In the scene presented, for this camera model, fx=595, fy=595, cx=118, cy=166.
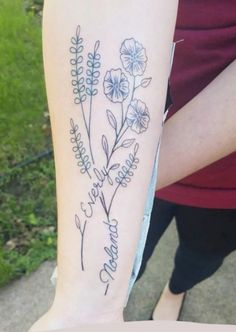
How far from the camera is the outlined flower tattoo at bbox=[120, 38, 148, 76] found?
0.84 m

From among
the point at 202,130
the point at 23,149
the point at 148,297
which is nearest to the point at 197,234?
the point at 148,297

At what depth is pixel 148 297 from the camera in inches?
81.8

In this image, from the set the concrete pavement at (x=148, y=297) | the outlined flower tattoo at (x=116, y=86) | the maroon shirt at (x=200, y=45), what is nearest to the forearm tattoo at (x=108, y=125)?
the outlined flower tattoo at (x=116, y=86)

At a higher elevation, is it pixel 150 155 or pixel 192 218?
pixel 150 155

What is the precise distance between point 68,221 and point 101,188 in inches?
2.6

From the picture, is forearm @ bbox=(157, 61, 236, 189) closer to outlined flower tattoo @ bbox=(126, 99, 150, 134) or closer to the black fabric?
outlined flower tattoo @ bbox=(126, 99, 150, 134)

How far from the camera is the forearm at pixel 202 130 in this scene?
0.91m

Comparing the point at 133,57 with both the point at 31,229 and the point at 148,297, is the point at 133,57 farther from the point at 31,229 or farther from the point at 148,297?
the point at 31,229

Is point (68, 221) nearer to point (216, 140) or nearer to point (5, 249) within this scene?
point (216, 140)

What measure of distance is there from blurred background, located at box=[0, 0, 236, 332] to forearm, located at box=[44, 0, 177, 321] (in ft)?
3.95

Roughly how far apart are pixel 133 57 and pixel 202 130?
166mm

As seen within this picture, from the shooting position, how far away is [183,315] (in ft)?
6.73

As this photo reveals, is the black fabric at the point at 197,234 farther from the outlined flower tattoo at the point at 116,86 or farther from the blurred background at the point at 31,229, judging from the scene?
the outlined flower tattoo at the point at 116,86

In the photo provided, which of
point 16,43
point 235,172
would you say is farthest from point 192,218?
point 16,43
